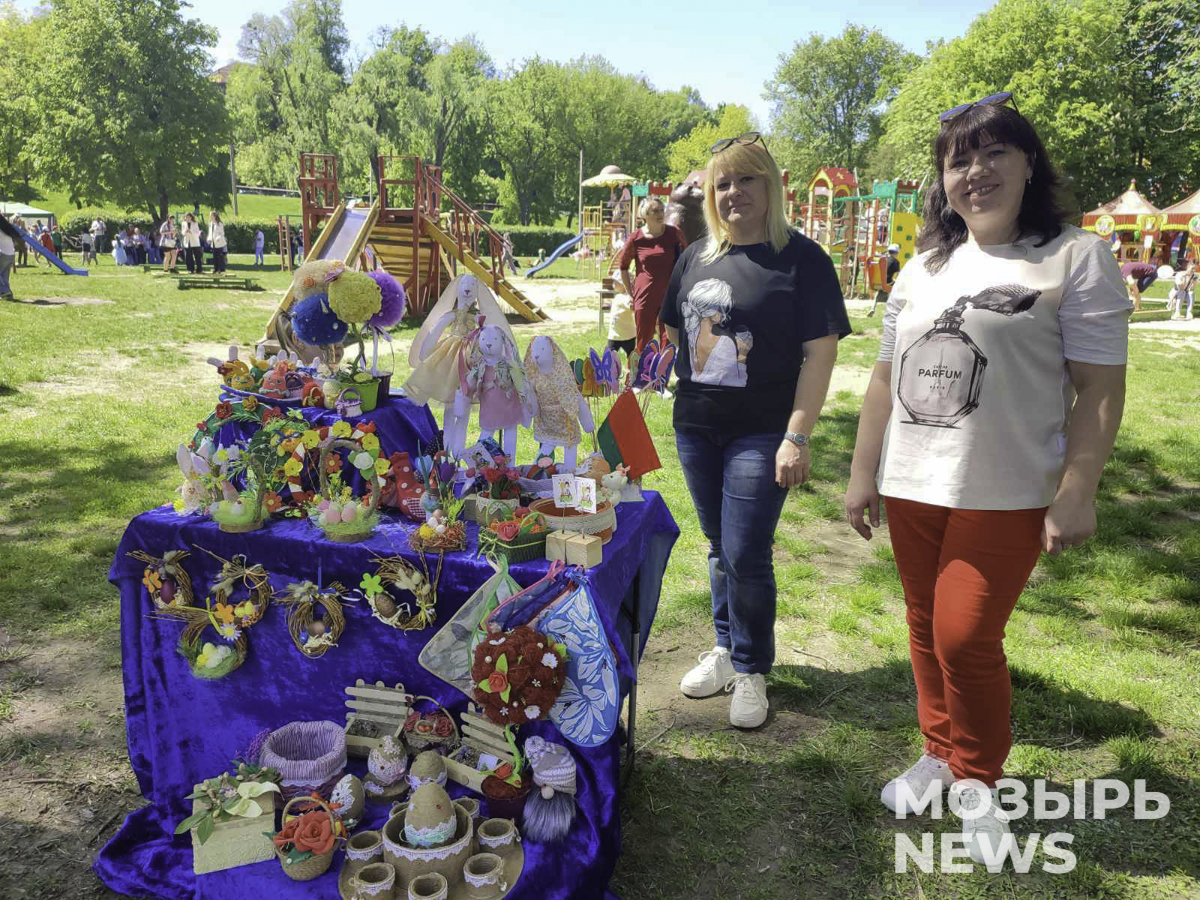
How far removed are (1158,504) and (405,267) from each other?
10.5 meters

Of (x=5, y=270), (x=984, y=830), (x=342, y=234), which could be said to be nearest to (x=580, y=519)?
(x=984, y=830)

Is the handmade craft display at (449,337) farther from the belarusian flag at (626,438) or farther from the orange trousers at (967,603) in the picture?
the orange trousers at (967,603)

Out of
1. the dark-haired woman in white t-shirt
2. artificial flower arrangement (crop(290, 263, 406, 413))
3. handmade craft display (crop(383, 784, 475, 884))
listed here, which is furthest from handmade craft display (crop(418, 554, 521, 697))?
artificial flower arrangement (crop(290, 263, 406, 413))

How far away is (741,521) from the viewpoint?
8.15 ft

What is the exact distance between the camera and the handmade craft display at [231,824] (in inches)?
77.2

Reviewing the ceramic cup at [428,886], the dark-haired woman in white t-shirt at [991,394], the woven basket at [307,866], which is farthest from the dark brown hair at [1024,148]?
the woven basket at [307,866]

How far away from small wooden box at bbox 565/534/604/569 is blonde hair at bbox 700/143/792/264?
1010 mm

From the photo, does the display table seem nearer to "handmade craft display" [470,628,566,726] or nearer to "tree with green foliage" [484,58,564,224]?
"handmade craft display" [470,628,566,726]

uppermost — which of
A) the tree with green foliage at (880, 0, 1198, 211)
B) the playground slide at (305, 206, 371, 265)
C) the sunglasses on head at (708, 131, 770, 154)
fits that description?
the tree with green foliage at (880, 0, 1198, 211)

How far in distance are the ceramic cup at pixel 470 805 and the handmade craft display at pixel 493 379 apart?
1083 millimetres

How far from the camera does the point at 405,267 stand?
12.5 m

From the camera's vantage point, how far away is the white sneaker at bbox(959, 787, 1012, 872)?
220cm

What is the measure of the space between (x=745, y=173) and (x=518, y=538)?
1.24 m

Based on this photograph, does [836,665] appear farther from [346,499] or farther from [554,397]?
[346,499]
